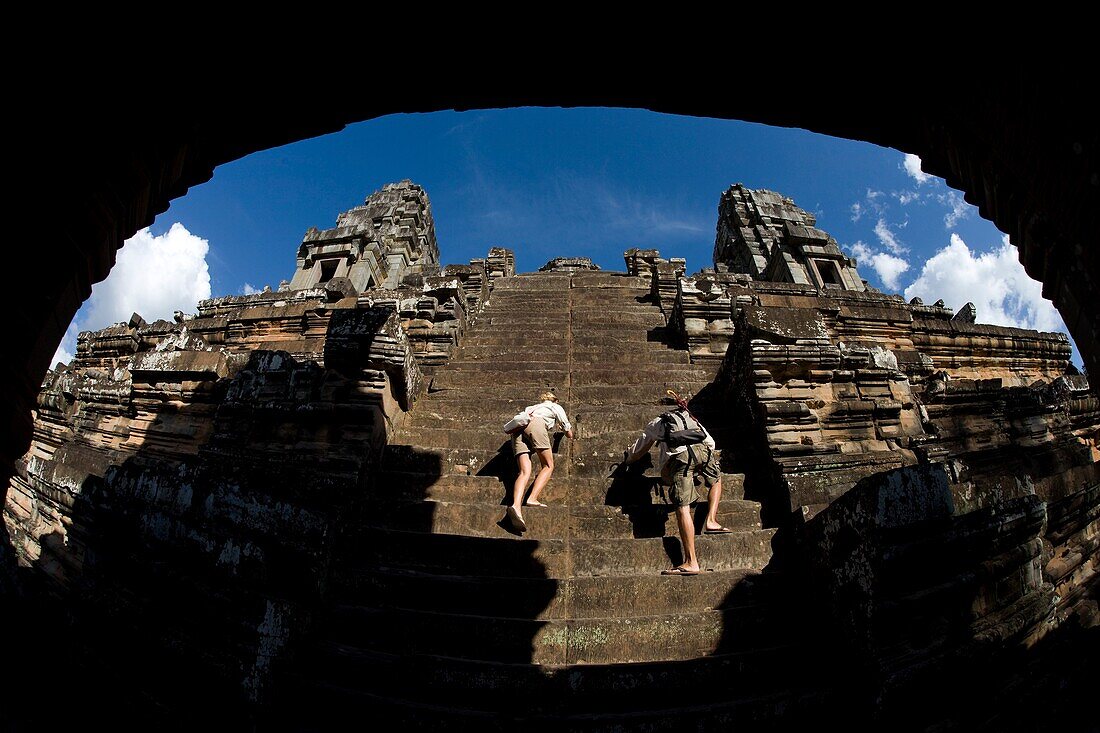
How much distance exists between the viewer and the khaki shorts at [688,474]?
4.34m

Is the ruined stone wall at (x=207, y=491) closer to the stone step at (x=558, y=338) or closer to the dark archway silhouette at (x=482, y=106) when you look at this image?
the dark archway silhouette at (x=482, y=106)

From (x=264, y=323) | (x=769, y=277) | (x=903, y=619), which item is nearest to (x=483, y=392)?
(x=903, y=619)

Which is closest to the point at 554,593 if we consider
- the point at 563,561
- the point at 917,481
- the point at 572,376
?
the point at 563,561

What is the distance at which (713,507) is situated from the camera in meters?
4.47

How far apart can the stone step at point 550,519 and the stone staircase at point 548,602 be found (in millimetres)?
13

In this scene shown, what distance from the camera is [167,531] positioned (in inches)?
143

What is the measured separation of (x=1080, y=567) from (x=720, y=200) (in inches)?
930

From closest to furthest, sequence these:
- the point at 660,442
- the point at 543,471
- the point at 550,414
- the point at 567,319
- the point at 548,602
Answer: the point at 548,602, the point at 660,442, the point at 543,471, the point at 550,414, the point at 567,319

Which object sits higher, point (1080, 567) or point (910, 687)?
point (1080, 567)

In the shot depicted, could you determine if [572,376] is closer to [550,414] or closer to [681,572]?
[550,414]

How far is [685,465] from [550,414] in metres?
1.58

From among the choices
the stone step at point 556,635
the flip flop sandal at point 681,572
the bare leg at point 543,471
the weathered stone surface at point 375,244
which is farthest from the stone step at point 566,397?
the weathered stone surface at point 375,244

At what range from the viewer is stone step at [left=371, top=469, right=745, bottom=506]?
4.96m

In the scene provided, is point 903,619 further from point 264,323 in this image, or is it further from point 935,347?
point 264,323
